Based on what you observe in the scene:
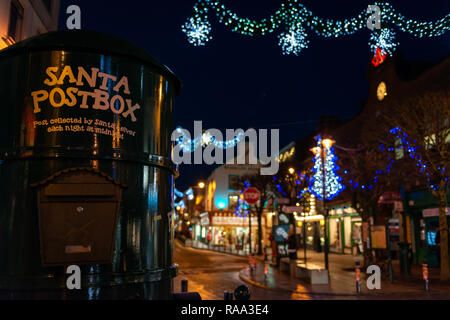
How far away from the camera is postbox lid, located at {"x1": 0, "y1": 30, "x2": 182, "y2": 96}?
312 cm

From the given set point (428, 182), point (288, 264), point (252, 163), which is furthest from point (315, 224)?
point (428, 182)

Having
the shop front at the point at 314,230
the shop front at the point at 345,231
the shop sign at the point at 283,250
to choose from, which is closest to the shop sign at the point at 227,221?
the shop front at the point at 314,230

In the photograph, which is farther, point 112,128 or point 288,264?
point 288,264

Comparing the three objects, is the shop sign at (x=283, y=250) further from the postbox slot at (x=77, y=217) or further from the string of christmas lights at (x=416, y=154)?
the postbox slot at (x=77, y=217)

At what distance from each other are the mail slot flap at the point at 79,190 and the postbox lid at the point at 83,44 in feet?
3.54

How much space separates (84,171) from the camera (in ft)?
9.73

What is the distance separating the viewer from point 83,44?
316cm

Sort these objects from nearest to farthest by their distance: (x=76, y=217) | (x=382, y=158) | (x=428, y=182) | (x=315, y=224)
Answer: (x=76, y=217) → (x=428, y=182) → (x=382, y=158) → (x=315, y=224)

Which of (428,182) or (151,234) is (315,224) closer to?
(428,182)

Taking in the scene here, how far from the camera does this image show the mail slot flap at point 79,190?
2896 mm

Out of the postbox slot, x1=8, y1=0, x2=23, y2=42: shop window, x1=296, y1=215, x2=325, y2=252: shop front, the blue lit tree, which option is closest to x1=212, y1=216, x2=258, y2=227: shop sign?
x1=296, y1=215, x2=325, y2=252: shop front
